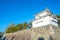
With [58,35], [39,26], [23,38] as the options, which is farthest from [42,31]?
[23,38]

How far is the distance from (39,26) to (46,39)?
2647 mm

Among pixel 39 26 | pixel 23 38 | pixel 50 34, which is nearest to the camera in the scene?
pixel 50 34

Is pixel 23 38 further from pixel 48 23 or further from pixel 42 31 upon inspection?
pixel 48 23

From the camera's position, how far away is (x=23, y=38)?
69.1ft

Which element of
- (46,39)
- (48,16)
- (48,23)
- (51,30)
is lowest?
(46,39)

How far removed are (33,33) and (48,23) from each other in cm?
342

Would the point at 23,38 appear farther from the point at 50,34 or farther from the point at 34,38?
the point at 50,34

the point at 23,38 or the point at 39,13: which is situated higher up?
the point at 39,13

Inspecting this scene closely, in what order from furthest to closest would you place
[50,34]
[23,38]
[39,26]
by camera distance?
[23,38], [39,26], [50,34]

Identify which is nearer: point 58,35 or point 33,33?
point 58,35

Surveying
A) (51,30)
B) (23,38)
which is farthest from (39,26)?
(23,38)

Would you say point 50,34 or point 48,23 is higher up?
point 48,23

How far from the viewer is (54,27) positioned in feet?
61.9

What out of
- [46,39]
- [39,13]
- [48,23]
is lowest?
[46,39]
